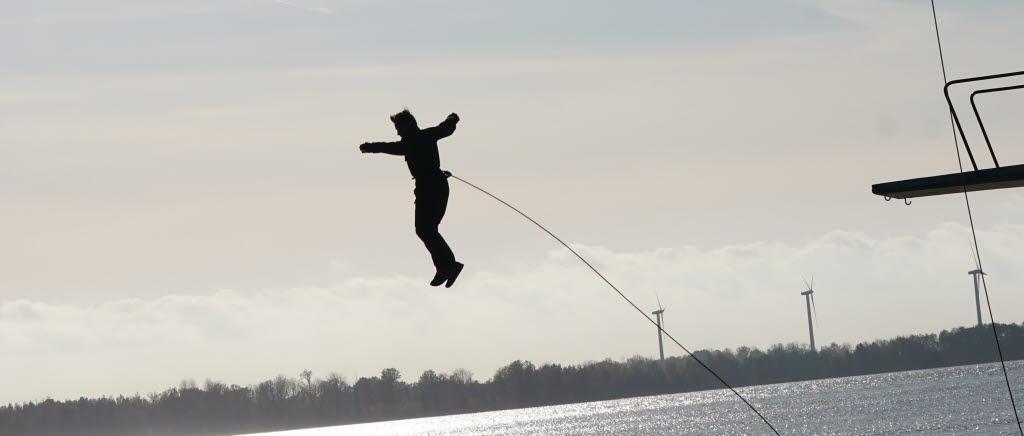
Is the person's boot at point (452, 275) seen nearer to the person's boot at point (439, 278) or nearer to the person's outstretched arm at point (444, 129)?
the person's boot at point (439, 278)

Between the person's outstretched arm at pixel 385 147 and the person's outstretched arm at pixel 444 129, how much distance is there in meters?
0.36

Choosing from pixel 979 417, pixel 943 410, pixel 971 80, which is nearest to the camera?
pixel 971 80

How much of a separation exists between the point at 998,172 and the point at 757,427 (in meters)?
177

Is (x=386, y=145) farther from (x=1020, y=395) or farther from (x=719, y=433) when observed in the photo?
(x=1020, y=395)

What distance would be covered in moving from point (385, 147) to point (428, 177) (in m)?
0.69

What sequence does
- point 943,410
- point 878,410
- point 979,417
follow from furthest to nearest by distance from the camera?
point 878,410
point 943,410
point 979,417

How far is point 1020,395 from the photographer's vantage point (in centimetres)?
18512

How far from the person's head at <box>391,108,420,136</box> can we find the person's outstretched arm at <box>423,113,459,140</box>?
0.16 m

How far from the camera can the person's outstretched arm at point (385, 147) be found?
15.4 meters

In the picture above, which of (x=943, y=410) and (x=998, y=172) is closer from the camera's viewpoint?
(x=998, y=172)

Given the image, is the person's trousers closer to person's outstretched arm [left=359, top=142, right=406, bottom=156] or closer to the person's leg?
the person's leg

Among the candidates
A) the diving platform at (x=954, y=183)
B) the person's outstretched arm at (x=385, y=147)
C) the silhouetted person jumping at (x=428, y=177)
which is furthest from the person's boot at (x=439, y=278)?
the diving platform at (x=954, y=183)

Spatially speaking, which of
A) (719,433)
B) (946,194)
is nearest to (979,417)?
(719,433)

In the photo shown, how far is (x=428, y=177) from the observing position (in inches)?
627
